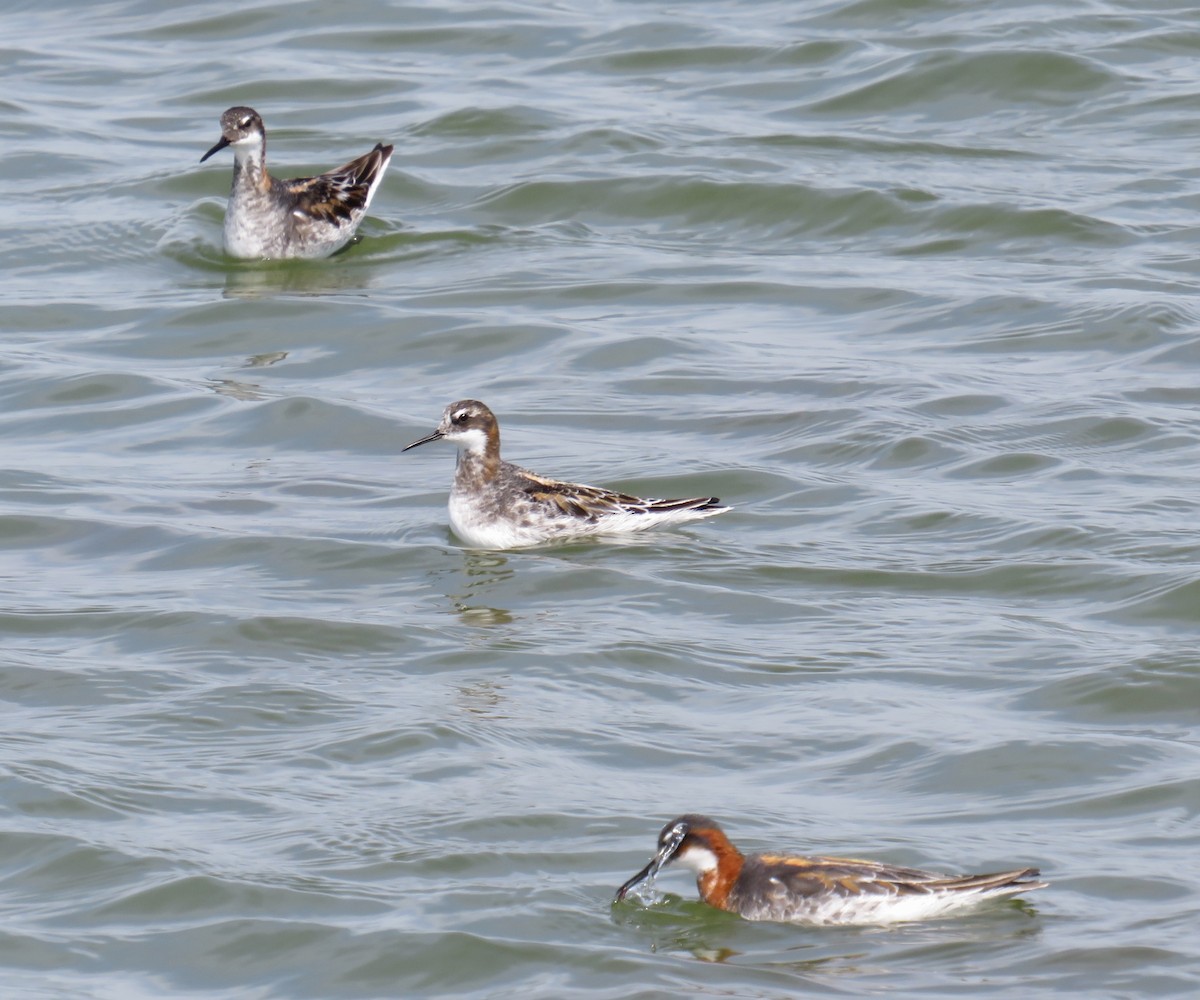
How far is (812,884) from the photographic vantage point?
8.66 metres

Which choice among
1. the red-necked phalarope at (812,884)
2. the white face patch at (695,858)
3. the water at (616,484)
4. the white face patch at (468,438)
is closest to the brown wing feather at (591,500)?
the water at (616,484)

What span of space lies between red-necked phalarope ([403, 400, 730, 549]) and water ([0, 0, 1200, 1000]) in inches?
5.5

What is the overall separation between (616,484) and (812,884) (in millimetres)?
6085

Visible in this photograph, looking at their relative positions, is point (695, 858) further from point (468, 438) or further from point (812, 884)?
point (468, 438)

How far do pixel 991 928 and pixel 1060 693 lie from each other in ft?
8.20

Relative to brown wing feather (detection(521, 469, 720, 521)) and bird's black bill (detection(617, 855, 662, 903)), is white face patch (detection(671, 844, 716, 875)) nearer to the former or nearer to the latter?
bird's black bill (detection(617, 855, 662, 903))

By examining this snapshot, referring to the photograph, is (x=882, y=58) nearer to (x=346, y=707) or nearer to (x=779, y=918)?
(x=346, y=707)

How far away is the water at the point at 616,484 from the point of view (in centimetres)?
912

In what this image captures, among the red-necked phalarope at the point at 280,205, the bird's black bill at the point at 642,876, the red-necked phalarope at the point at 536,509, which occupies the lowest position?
the bird's black bill at the point at 642,876

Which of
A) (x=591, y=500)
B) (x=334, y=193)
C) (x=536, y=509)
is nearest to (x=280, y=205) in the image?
(x=334, y=193)

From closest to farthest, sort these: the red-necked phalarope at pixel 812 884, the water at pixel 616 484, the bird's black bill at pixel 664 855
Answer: the red-necked phalarope at pixel 812 884
the bird's black bill at pixel 664 855
the water at pixel 616 484

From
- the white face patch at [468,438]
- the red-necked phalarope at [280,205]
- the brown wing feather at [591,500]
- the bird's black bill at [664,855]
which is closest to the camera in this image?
the bird's black bill at [664,855]

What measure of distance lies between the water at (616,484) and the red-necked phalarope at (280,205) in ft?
0.92

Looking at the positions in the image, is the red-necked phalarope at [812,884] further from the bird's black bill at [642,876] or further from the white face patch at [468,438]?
the white face patch at [468,438]
